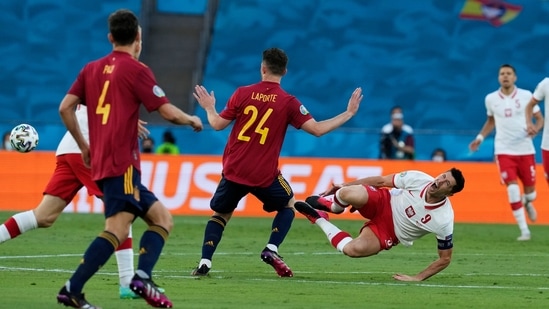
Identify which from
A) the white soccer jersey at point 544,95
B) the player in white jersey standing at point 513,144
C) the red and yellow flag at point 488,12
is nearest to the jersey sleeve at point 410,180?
the white soccer jersey at point 544,95

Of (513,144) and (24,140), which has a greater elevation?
(24,140)

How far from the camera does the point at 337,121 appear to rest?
11.8 metres

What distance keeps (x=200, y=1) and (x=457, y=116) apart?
782 cm

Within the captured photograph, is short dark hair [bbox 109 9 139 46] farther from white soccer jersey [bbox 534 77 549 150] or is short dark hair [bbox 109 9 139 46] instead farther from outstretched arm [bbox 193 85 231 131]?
white soccer jersey [bbox 534 77 549 150]

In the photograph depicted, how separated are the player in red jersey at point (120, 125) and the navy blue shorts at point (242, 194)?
3.18 meters

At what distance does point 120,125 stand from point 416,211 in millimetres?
4439

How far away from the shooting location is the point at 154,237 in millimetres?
9492

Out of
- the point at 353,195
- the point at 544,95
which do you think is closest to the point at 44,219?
the point at 353,195

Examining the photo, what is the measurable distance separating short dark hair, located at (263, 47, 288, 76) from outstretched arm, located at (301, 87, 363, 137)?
0.64 meters

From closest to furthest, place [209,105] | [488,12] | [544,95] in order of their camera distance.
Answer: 1. [209,105]
2. [544,95]
3. [488,12]

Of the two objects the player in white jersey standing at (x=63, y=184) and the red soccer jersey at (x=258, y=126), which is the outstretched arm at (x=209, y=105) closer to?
the red soccer jersey at (x=258, y=126)

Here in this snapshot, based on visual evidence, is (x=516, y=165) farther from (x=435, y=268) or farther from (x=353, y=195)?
(x=435, y=268)

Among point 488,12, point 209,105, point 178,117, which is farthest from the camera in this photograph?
point 488,12

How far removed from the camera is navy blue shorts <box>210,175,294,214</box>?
12.6 meters
